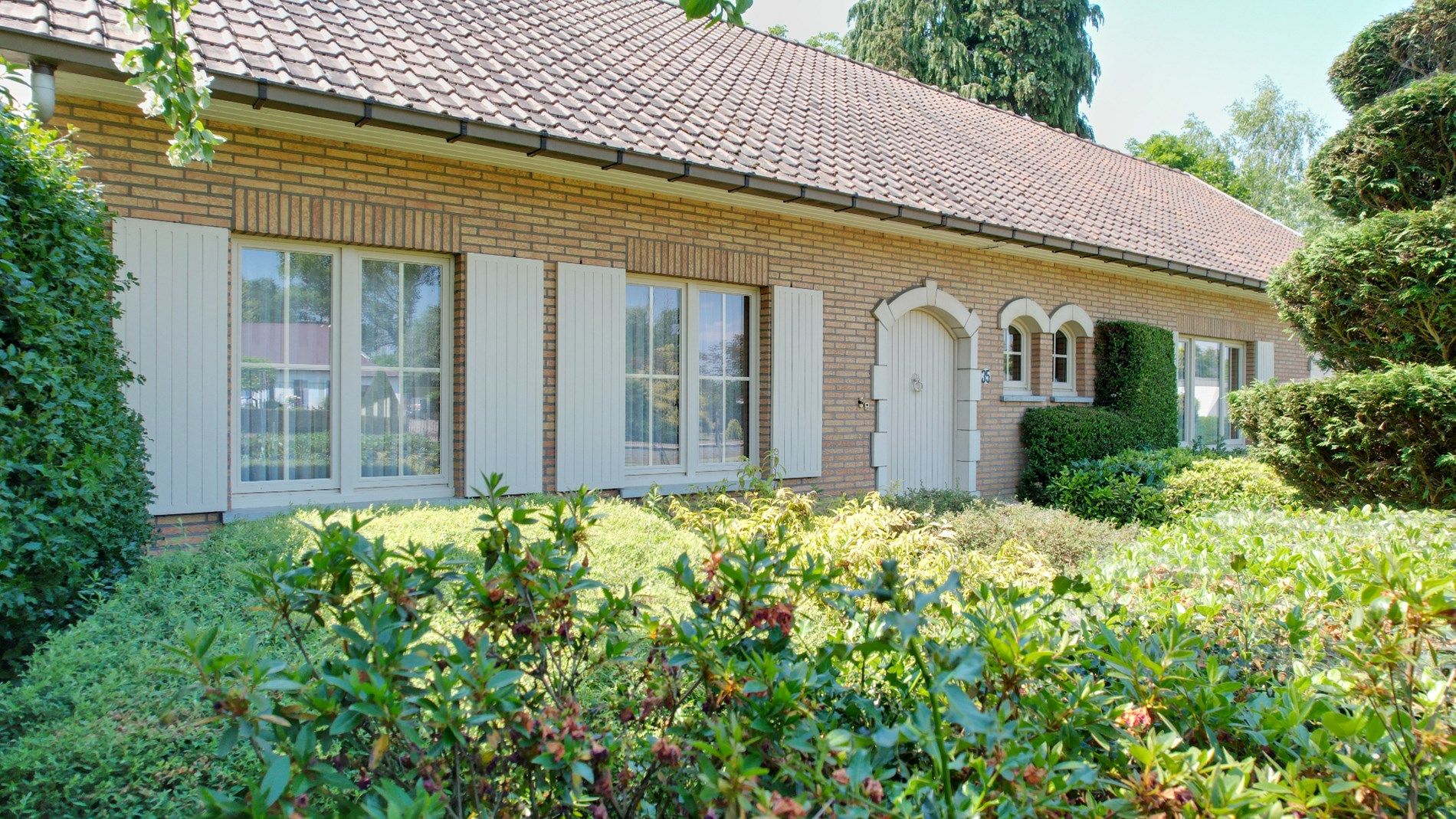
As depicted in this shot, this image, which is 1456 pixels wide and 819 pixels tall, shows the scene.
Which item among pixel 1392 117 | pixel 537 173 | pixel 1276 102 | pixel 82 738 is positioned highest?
pixel 1276 102

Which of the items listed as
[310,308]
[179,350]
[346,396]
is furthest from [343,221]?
[179,350]

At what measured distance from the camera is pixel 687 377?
28.6ft

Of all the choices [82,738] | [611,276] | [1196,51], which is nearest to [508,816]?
[82,738]

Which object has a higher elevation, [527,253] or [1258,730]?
[527,253]

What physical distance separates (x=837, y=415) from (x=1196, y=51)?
28985 millimetres

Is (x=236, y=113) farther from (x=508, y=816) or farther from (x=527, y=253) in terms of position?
(x=508, y=816)

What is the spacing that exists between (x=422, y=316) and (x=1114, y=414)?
30.3 ft

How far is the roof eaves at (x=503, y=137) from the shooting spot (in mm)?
5266

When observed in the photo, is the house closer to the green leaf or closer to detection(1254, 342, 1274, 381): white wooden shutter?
detection(1254, 342, 1274, 381): white wooden shutter

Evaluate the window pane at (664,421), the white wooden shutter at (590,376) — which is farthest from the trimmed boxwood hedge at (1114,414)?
the white wooden shutter at (590,376)

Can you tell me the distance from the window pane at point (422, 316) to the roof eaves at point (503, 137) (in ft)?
3.70

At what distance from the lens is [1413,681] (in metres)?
1.97

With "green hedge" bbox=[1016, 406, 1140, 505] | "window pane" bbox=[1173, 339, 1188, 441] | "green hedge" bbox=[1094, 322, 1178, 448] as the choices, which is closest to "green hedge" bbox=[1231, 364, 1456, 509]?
"green hedge" bbox=[1016, 406, 1140, 505]

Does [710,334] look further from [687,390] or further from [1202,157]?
[1202,157]
